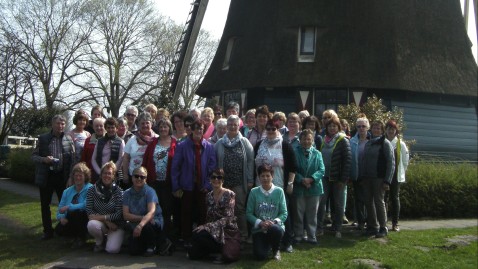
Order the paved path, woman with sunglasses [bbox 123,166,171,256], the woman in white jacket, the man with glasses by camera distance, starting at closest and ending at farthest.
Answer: the paved path → woman with sunglasses [bbox 123,166,171,256] → the man with glasses → the woman in white jacket

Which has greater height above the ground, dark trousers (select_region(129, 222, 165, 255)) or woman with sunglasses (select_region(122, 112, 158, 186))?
woman with sunglasses (select_region(122, 112, 158, 186))

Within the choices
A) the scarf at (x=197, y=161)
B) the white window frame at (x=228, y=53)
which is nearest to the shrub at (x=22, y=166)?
the white window frame at (x=228, y=53)

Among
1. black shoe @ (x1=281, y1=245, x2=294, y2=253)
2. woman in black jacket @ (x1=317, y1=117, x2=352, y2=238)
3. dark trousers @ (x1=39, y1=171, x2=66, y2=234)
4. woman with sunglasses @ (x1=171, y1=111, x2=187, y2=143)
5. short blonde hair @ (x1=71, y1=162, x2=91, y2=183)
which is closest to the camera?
black shoe @ (x1=281, y1=245, x2=294, y2=253)

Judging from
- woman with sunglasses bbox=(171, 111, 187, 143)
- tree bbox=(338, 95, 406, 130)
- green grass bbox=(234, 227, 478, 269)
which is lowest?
green grass bbox=(234, 227, 478, 269)

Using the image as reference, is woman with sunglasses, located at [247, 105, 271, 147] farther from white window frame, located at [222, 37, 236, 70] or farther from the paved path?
white window frame, located at [222, 37, 236, 70]

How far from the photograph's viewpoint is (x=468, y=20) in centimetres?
2017

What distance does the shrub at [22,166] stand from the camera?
17.5 metres

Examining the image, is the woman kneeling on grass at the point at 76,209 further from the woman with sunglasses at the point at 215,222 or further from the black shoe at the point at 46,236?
the woman with sunglasses at the point at 215,222

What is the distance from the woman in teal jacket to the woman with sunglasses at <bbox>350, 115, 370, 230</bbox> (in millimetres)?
962

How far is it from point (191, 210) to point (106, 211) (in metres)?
1.11

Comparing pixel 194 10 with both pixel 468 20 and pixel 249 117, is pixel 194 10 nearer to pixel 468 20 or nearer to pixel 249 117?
pixel 468 20

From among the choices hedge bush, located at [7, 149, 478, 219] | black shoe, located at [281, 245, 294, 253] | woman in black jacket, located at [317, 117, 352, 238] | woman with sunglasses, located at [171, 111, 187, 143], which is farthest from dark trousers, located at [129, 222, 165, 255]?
hedge bush, located at [7, 149, 478, 219]

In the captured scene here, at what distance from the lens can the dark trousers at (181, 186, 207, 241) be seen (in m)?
6.96

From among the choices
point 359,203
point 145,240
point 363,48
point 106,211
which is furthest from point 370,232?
A: point 363,48
